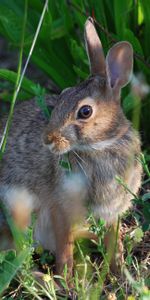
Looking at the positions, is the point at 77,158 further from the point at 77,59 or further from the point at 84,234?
the point at 77,59

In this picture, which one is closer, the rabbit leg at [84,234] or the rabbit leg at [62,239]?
the rabbit leg at [62,239]

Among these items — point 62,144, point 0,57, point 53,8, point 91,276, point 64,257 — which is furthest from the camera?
point 0,57

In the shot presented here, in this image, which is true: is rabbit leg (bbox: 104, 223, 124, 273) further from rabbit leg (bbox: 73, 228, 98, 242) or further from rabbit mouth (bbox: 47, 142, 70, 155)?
rabbit mouth (bbox: 47, 142, 70, 155)

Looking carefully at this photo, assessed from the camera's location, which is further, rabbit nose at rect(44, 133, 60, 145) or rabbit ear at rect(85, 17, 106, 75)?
rabbit ear at rect(85, 17, 106, 75)

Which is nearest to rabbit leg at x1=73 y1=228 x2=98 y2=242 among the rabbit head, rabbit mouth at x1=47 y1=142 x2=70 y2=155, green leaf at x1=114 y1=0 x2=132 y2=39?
the rabbit head

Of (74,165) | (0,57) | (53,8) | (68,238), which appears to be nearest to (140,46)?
(53,8)

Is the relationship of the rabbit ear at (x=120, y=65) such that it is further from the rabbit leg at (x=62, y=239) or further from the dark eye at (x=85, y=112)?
the rabbit leg at (x=62, y=239)

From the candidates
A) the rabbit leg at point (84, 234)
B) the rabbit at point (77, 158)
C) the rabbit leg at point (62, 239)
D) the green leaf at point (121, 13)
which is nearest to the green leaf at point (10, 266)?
the rabbit at point (77, 158)

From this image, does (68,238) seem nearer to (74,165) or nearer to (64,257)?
(64,257)
